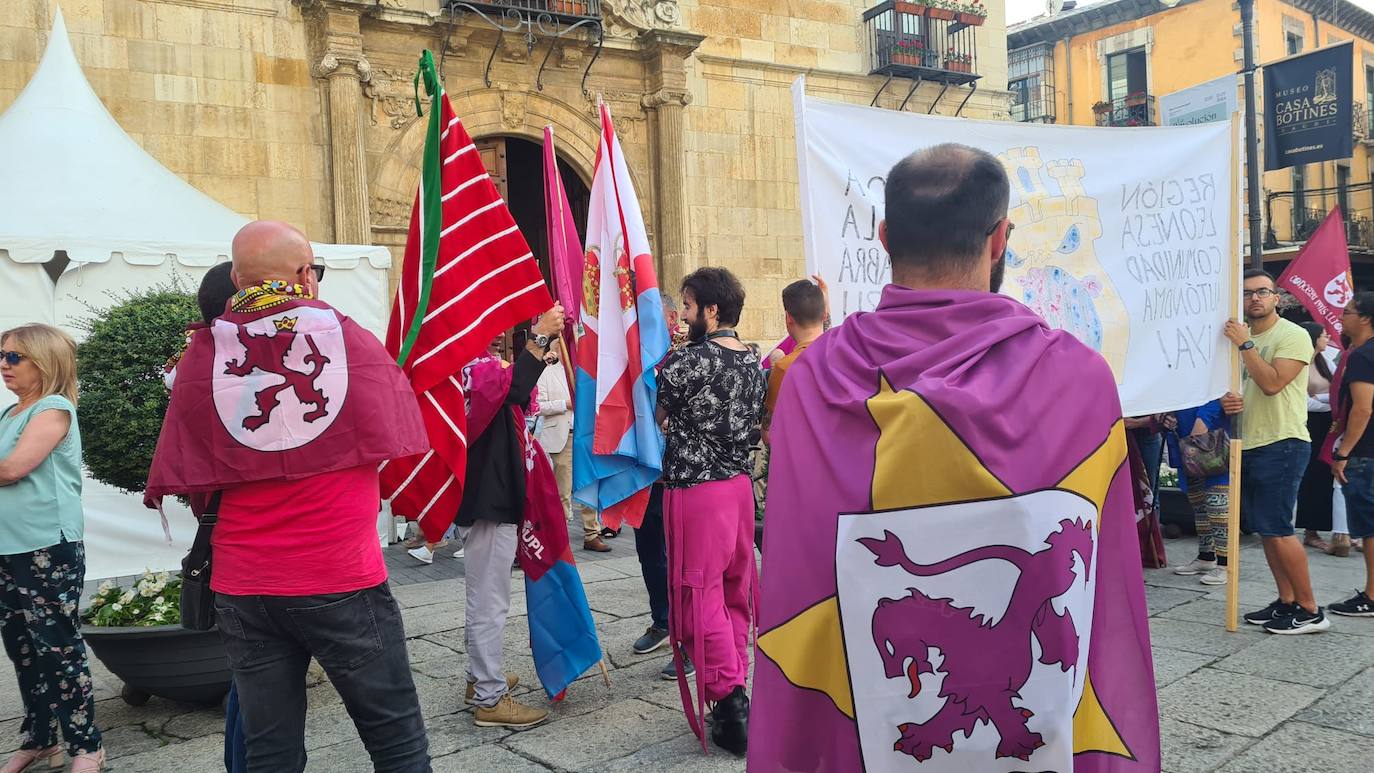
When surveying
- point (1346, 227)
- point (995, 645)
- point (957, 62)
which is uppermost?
point (957, 62)

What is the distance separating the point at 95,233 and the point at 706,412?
17.6 feet

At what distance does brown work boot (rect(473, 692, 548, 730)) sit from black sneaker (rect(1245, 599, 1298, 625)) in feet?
12.3

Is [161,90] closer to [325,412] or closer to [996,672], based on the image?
[325,412]

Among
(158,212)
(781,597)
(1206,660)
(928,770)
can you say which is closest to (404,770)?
(781,597)

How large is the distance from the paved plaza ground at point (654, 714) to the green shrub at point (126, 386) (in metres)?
1.12

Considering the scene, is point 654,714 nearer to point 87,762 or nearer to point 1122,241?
point 87,762

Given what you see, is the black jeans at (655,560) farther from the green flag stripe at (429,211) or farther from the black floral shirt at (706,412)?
the green flag stripe at (429,211)

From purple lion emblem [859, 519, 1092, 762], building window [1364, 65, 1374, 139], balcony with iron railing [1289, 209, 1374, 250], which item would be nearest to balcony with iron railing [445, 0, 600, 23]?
purple lion emblem [859, 519, 1092, 762]

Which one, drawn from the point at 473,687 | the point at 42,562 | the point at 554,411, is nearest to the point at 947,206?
the point at 473,687

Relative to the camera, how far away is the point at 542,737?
12.5ft

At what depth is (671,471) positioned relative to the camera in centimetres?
388

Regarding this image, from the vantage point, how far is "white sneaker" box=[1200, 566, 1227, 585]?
618 cm

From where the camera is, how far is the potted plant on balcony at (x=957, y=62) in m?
14.9

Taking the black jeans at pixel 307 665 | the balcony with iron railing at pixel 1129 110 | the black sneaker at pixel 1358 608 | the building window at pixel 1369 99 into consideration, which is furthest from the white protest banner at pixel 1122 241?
the building window at pixel 1369 99
